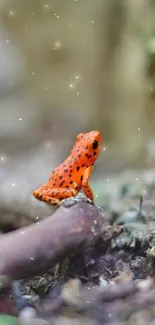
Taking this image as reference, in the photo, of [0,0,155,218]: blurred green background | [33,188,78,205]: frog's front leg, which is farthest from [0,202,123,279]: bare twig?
[0,0,155,218]: blurred green background

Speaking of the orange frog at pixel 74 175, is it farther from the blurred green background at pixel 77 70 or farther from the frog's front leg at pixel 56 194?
the blurred green background at pixel 77 70

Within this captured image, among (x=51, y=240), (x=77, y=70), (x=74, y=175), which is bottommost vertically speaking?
(x=51, y=240)

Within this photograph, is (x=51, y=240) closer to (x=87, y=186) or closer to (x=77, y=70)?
(x=87, y=186)

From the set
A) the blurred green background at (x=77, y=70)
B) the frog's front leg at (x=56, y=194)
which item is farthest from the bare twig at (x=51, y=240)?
the blurred green background at (x=77, y=70)

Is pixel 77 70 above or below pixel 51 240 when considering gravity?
above

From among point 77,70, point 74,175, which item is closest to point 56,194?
point 74,175

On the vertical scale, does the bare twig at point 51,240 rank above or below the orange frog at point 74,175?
below

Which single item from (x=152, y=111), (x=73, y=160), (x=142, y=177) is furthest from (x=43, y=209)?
(x=152, y=111)

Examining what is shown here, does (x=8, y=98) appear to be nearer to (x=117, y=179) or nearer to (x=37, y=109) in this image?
(x=37, y=109)
